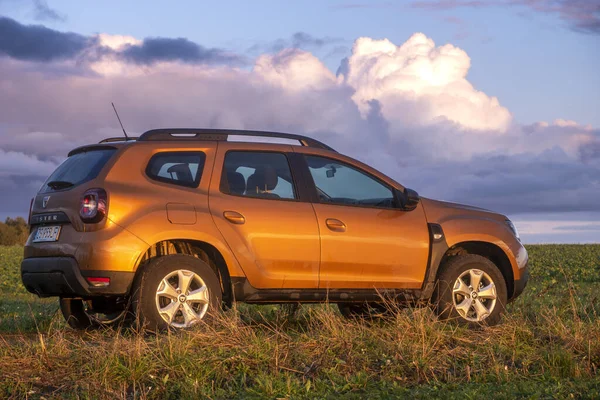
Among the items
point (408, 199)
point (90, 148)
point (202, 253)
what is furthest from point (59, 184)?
point (408, 199)

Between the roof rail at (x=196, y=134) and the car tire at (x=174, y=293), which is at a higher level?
the roof rail at (x=196, y=134)

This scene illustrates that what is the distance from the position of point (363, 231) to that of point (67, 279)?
9.28 ft

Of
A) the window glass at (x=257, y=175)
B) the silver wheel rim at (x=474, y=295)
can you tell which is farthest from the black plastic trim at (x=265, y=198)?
the silver wheel rim at (x=474, y=295)

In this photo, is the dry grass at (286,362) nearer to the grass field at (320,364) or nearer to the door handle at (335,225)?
the grass field at (320,364)

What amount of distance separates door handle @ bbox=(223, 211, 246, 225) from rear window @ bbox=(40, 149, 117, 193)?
46.6 inches

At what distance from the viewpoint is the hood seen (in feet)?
29.1

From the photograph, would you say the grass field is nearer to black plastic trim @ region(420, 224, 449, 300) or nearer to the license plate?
the license plate

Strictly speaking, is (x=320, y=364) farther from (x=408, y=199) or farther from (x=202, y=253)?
(x=408, y=199)

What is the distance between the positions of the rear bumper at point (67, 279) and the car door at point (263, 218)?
1.03m

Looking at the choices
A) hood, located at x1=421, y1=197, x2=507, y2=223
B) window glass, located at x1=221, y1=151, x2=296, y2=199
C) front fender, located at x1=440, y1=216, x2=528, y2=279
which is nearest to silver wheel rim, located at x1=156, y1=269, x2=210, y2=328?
window glass, located at x1=221, y1=151, x2=296, y2=199

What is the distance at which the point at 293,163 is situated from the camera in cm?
838

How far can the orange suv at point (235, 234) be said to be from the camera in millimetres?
7461

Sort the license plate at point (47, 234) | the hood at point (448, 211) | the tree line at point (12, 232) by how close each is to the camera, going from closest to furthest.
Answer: the license plate at point (47, 234) → the hood at point (448, 211) → the tree line at point (12, 232)

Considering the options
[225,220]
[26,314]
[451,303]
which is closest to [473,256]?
[451,303]
